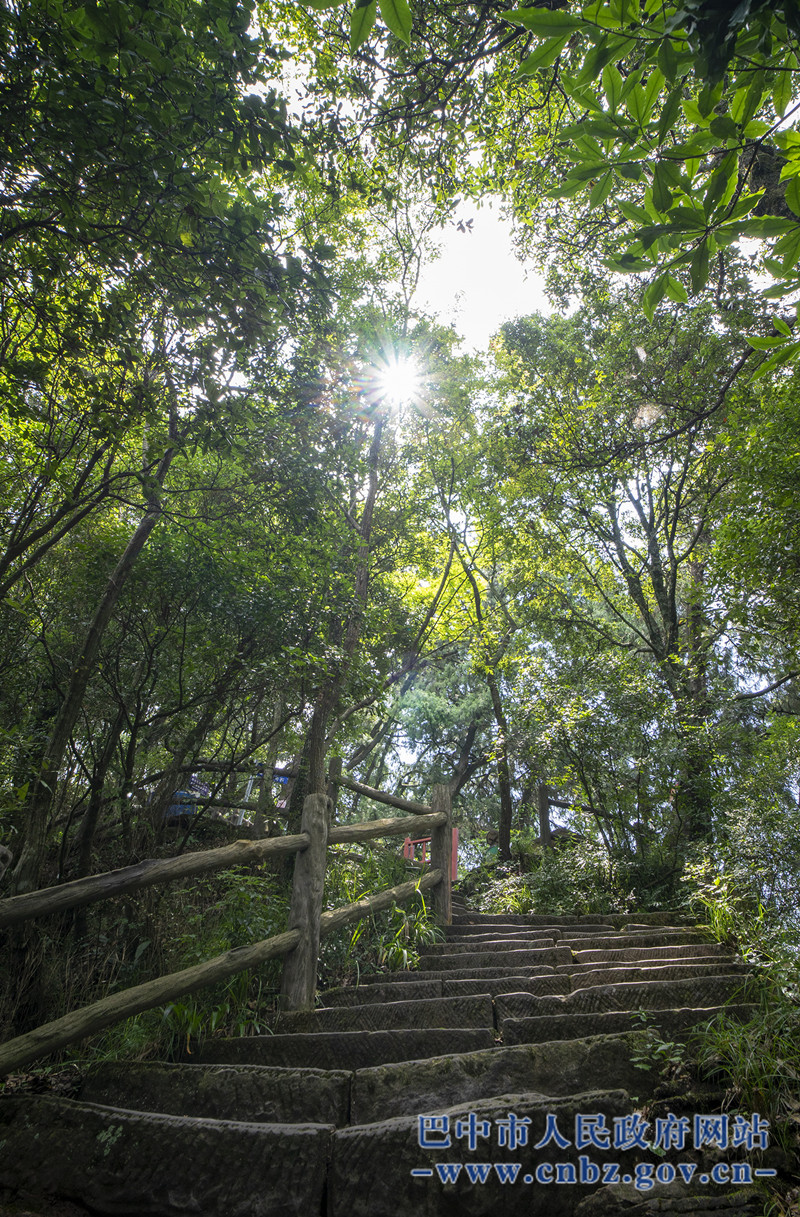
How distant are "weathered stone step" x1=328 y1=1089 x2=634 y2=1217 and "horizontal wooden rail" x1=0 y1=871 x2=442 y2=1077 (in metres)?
1.02

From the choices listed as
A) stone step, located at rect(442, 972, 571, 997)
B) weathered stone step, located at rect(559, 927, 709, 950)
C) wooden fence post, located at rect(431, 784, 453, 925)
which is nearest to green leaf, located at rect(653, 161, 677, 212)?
stone step, located at rect(442, 972, 571, 997)

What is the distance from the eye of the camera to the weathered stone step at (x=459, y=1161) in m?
1.92

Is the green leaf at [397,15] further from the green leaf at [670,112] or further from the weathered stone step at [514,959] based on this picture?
the weathered stone step at [514,959]

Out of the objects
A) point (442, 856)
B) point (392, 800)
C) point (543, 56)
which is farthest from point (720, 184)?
point (392, 800)

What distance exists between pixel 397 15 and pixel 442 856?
573 cm

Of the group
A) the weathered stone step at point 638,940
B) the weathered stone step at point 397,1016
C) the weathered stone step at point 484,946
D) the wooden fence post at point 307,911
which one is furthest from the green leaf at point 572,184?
the weathered stone step at point 484,946

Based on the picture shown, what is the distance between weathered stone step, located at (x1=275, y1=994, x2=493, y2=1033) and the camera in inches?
126

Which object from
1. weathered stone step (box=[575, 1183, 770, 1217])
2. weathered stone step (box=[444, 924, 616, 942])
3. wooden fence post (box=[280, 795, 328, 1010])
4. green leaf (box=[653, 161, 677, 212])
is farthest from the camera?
weathered stone step (box=[444, 924, 616, 942])

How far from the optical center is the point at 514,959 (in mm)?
4332

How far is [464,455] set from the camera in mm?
12211

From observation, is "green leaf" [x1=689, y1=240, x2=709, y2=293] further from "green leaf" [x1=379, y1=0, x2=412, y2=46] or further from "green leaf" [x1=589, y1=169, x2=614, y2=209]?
"green leaf" [x1=379, y1=0, x2=412, y2=46]

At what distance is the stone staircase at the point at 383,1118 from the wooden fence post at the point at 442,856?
2.29 m

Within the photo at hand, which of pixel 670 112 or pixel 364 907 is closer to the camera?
pixel 670 112

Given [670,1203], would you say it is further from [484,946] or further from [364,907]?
[484,946]
